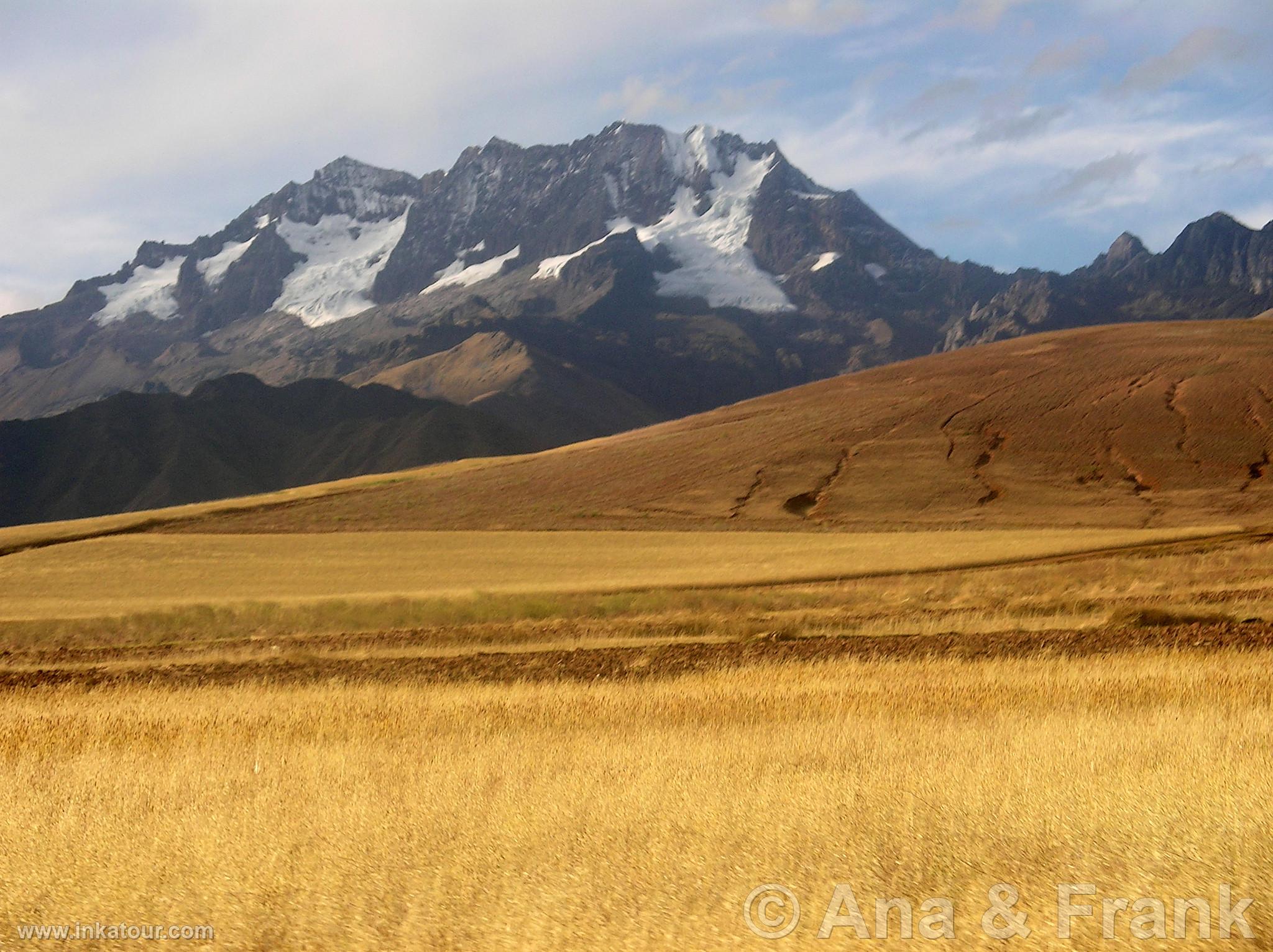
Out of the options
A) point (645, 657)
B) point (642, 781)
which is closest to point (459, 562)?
point (645, 657)

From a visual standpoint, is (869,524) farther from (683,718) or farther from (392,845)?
(392,845)

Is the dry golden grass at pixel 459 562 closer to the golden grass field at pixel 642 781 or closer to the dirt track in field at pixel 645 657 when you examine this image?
the dirt track in field at pixel 645 657

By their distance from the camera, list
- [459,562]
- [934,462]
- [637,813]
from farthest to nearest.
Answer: [934,462] < [459,562] < [637,813]

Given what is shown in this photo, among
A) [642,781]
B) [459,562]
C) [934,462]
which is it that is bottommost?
[459,562]

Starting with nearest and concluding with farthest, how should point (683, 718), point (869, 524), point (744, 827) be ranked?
point (744, 827) < point (683, 718) < point (869, 524)

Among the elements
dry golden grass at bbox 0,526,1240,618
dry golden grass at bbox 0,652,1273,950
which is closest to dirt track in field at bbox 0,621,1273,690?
dry golden grass at bbox 0,652,1273,950

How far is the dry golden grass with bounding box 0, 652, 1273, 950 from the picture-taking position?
9125 mm

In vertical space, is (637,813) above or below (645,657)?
above

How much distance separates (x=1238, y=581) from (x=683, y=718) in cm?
2498

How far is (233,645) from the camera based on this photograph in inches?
1265

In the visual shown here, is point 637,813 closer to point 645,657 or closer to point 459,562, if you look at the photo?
point 645,657

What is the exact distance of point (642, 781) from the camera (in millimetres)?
12266

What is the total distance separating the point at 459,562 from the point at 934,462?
38.5 meters

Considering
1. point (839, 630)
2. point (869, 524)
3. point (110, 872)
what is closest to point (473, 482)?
point (869, 524)
